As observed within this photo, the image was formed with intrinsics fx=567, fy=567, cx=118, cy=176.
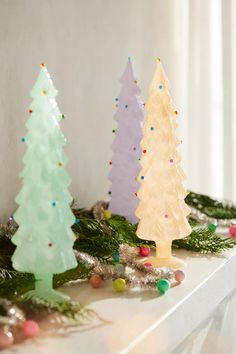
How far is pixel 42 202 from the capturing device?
3.04ft

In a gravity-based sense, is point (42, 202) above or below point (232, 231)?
above

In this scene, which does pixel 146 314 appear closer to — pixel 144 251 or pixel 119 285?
pixel 119 285

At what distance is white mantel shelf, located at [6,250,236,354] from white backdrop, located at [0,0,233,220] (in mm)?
401

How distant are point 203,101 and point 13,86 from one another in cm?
121

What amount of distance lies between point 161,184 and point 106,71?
0.55 m

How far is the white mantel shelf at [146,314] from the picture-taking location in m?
0.80

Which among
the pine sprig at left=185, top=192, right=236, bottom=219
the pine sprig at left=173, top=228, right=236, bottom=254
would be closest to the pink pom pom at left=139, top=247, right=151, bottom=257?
the pine sprig at left=173, top=228, right=236, bottom=254

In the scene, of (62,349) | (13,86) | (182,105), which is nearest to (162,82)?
(13,86)

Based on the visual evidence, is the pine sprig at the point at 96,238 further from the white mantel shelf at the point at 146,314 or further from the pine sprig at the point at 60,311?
the pine sprig at the point at 60,311

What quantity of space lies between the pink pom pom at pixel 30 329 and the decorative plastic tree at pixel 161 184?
42cm

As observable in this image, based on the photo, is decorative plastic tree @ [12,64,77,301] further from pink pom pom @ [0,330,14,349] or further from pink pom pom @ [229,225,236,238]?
pink pom pom @ [229,225,236,238]

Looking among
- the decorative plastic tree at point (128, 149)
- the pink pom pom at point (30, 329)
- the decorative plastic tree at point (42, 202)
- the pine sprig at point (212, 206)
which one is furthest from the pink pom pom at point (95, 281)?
the pine sprig at point (212, 206)

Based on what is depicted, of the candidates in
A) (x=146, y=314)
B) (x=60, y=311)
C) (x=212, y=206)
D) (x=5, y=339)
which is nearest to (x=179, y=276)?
(x=146, y=314)

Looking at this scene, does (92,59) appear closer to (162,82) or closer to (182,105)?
(162,82)
